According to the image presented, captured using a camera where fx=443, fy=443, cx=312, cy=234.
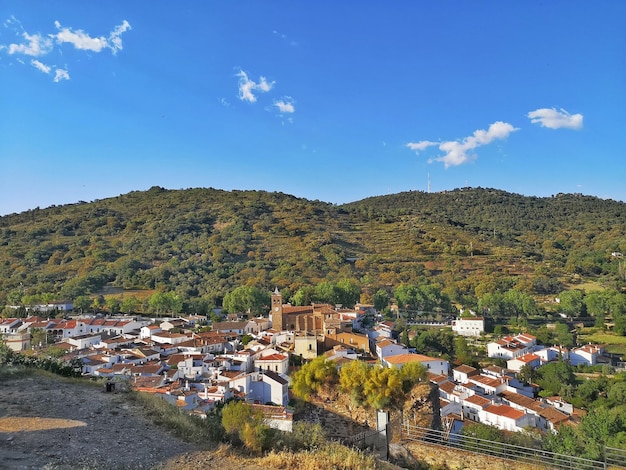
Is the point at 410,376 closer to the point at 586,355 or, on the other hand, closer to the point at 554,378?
the point at 554,378

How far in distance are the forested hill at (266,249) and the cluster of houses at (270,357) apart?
37.2 ft

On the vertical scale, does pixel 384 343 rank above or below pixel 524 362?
above

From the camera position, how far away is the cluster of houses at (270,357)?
1827cm

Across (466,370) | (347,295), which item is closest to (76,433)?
(466,370)

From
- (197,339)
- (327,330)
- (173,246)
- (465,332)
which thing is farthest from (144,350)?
(173,246)

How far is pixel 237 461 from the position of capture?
522 cm

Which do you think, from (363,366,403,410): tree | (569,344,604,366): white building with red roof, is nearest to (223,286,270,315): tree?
(569,344,604,366): white building with red roof

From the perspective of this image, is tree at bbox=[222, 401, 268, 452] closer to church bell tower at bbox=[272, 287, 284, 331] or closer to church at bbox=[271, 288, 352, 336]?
church at bbox=[271, 288, 352, 336]

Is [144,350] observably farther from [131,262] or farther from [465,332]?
[131,262]

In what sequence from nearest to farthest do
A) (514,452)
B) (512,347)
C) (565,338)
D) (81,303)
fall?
(514,452) → (512,347) → (565,338) → (81,303)

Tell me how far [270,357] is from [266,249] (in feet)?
129

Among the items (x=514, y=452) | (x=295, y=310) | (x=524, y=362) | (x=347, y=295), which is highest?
(x=347, y=295)

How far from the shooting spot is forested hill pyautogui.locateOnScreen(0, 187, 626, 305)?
5019 centimetres

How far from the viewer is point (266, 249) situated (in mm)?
61969
